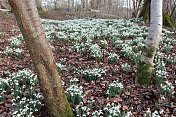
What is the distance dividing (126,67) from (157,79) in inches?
40.9

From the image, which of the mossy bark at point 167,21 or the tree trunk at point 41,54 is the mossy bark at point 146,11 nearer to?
the mossy bark at point 167,21

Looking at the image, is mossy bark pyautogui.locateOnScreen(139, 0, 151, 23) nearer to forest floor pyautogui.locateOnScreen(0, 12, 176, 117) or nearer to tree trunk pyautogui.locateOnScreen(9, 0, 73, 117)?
forest floor pyautogui.locateOnScreen(0, 12, 176, 117)

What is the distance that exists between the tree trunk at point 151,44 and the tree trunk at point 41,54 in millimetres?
2140

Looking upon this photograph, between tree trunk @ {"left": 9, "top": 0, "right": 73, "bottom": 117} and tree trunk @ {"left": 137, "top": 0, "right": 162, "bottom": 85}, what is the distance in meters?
2.14

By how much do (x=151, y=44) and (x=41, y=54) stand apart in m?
2.65

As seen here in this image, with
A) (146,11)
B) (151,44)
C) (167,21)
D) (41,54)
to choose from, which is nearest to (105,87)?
(151,44)

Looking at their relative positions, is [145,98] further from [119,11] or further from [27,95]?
[119,11]

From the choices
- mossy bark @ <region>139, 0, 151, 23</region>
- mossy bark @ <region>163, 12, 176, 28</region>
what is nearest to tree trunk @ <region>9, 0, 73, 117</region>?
mossy bark @ <region>163, 12, 176, 28</region>

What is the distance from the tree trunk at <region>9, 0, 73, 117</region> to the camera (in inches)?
141

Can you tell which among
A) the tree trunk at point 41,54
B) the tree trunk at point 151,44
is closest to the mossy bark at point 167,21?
the tree trunk at point 151,44

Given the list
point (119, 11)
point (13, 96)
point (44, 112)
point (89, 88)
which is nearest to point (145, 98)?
point (89, 88)

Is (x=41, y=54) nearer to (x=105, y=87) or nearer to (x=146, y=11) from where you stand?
(x=105, y=87)

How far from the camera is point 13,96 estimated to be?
5.10 metres

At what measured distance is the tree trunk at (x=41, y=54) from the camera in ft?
11.8
